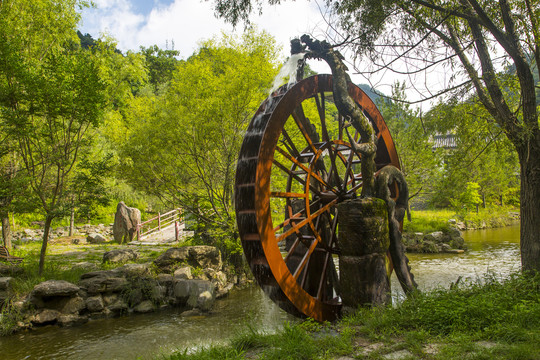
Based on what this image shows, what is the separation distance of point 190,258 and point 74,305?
2.77 metres

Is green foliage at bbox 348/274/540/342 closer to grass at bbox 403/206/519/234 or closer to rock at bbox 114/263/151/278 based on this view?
rock at bbox 114/263/151/278

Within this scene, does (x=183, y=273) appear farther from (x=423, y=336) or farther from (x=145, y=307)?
(x=423, y=336)

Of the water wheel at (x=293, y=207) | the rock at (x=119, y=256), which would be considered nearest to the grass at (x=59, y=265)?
the rock at (x=119, y=256)

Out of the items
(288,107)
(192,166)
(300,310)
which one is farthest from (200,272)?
(288,107)

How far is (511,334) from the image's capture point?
9.89 ft

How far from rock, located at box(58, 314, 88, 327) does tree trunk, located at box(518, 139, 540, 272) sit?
6909 millimetres

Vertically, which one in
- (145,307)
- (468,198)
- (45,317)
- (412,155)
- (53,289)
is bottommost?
(145,307)

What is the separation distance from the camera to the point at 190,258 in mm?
8992

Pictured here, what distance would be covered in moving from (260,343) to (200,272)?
218 inches

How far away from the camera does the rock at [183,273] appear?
322 inches

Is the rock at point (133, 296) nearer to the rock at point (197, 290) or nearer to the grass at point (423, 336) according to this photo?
the rock at point (197, 290)

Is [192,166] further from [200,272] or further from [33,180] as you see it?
[33,180]

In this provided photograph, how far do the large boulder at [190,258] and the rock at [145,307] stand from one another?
1.21 meters

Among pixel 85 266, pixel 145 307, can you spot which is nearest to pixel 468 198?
pixel 145 307
